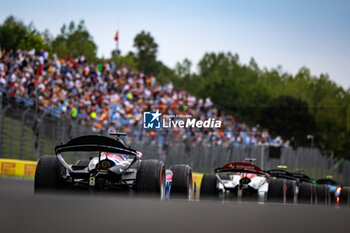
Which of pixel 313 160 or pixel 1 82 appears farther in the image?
pixel 313 160

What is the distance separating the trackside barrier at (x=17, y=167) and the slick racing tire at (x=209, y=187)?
962cm

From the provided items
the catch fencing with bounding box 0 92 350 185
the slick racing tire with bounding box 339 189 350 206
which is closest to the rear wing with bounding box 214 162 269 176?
the slick racing tire with bounding box 339 189 350 206

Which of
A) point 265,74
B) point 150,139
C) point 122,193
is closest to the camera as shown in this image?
point 122,193

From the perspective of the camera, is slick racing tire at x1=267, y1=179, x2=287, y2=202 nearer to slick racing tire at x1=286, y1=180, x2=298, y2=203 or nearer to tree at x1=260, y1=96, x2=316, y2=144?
slick racing tire at x1=286, y1=180, x2=298, y2=203

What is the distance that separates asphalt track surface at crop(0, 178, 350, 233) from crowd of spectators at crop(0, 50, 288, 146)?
1440 centimetres

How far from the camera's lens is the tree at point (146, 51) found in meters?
103

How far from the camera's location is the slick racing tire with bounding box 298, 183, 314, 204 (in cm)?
1442

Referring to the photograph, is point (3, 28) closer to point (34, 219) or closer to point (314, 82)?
point (34, 219)

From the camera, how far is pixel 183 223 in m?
5.29

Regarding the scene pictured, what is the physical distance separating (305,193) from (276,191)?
3.03 metres

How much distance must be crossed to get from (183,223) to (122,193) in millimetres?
3354

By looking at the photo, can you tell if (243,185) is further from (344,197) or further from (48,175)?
(344,197)

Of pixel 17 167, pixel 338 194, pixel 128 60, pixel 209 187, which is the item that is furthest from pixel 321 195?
pixel 128 60

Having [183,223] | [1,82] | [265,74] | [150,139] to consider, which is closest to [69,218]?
[183,223]
